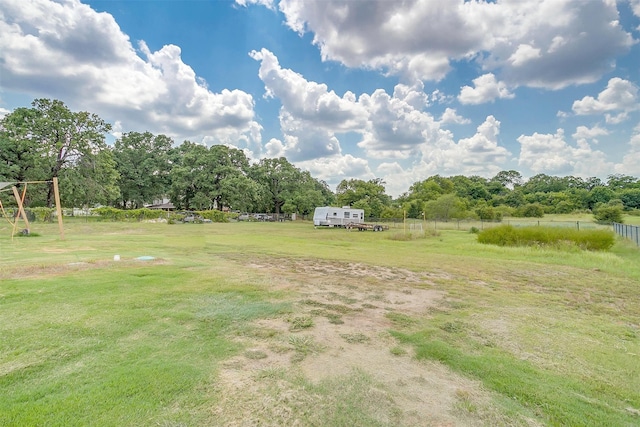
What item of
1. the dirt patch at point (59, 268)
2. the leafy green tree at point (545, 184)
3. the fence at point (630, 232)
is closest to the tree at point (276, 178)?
the fence at point (630, 232)

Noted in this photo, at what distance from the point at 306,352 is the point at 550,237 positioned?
15.2 metres

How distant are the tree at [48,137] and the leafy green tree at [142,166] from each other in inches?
496

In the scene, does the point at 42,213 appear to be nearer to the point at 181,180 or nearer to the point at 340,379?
the point at 181,180

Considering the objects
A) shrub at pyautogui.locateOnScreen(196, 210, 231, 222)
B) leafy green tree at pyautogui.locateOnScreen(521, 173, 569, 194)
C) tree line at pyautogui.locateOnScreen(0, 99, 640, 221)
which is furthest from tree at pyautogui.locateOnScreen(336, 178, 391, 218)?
leafy green tree at pyautogui.locateOnScreen(521, 173, 569, 194)

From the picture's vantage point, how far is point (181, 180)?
40.9 meters

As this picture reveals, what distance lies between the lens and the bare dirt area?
7.45ft

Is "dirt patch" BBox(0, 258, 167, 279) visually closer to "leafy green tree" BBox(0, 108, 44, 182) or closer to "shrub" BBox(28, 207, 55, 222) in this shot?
"shrub" BBox(28, 207, 55, 222)

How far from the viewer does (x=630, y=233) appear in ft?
50.8

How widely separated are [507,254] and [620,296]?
658cm

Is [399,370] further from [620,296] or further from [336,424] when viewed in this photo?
[620,296]

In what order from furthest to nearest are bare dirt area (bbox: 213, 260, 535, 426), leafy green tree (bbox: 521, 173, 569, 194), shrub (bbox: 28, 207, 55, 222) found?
1. leafy green tree (bbox: 521, 173, 569, 194)
2. shrub (bbox: 28, 207, 55, 222)
3. bare dirt area (bbox: 213, 260, 535, 426)

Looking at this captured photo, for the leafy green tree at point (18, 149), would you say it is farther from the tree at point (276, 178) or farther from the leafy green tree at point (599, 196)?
the leafy green tree at point (599, 196)

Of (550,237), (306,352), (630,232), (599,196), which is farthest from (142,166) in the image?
(599,196)

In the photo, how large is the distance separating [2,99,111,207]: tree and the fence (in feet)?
129
